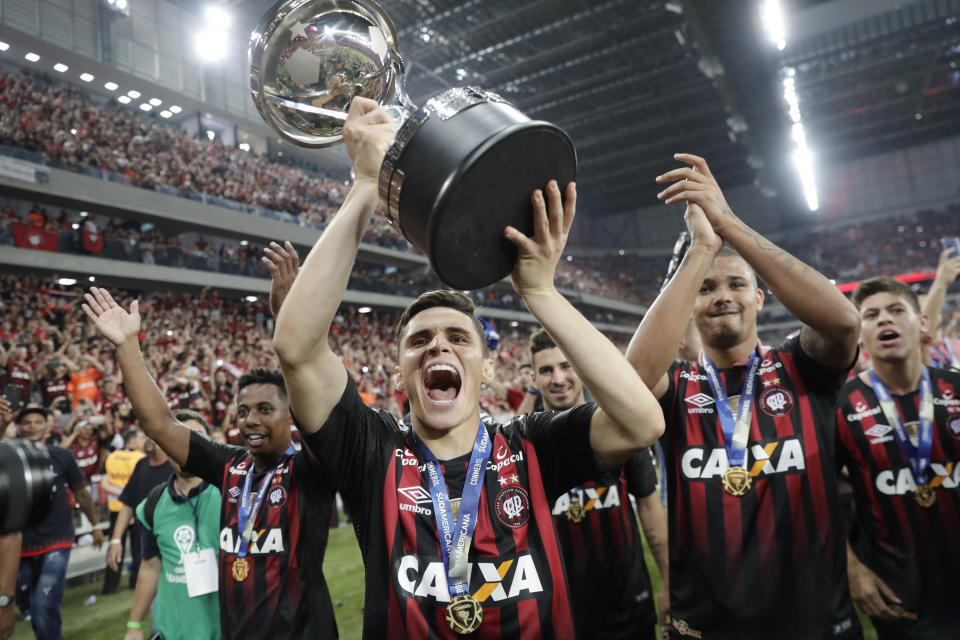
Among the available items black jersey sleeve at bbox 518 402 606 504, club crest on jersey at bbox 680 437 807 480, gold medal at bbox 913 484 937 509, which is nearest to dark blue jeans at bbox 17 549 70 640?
black jersey sleeve at bbox 518 402 606 504

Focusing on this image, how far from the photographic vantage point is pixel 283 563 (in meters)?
2.42

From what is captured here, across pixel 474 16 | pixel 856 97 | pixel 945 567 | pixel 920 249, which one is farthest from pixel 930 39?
pixel 945 567

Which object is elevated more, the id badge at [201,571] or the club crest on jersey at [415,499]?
the club crest on jersey at [415,499]

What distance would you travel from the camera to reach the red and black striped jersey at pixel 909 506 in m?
2.20

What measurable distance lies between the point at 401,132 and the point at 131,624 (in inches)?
121

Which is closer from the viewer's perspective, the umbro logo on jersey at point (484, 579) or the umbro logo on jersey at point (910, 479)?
the umbro logo on jersey at point (484, 579)

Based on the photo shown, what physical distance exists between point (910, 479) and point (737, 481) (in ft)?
2.89

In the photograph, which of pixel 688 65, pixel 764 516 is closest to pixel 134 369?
pixel 764 516

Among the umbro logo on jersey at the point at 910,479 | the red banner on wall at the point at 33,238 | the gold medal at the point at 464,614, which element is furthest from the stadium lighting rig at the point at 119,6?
the umbro logo on jersey at the point at 910,479

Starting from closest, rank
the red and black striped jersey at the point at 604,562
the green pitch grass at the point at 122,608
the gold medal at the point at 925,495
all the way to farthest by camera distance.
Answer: the gold medal at the point at 925,495, the red and black striped jersey at the point at 604,562, the green pitch grass at the point at 122,608

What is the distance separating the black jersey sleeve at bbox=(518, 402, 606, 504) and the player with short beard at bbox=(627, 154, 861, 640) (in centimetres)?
27

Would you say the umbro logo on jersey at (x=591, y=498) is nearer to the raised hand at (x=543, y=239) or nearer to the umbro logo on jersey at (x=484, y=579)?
the umbro logo on jersey at (x=484, y=579)

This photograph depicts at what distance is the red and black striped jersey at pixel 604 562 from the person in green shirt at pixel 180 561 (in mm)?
1680

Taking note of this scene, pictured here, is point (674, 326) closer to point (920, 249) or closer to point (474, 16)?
point (474, 16)
